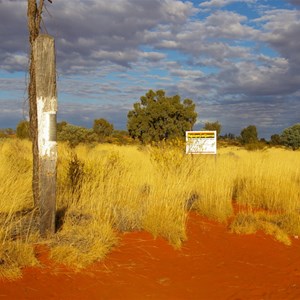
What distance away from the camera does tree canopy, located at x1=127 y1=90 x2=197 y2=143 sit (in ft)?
95.6

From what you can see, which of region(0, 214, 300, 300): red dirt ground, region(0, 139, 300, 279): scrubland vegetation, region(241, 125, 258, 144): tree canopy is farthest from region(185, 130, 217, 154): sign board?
region(241, 125, 258, 144): tree canopy

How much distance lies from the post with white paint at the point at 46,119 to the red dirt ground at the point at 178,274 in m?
0.87

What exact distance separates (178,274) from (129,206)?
2.68 meters

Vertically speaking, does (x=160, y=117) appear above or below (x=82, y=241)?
above

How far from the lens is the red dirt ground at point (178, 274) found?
5109mm

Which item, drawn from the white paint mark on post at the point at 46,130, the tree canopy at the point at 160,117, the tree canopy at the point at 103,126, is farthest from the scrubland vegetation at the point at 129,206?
the tree canopy at the point at 103,126

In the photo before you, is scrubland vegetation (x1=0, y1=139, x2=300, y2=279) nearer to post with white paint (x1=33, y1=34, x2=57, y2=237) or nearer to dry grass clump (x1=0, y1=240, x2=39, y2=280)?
dry grass clump (x1=0, y1=240, x2=39, y2=280)

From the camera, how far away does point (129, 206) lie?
841 centimetres

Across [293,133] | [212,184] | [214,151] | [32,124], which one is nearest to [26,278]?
[32,124]

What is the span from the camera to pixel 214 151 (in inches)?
581

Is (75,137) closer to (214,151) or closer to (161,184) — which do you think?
(214,151)

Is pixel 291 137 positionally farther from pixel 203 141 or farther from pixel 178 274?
pixel 178 274

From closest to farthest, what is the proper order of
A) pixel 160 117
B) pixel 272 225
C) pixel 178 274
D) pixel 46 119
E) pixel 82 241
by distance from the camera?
1. pixel 178 274
2. pixel 82 241
3. pixel 46 119
4. pixel 272 225
5. pixel 160 117

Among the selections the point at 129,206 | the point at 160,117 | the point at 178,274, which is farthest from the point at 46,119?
the point at 160,117
